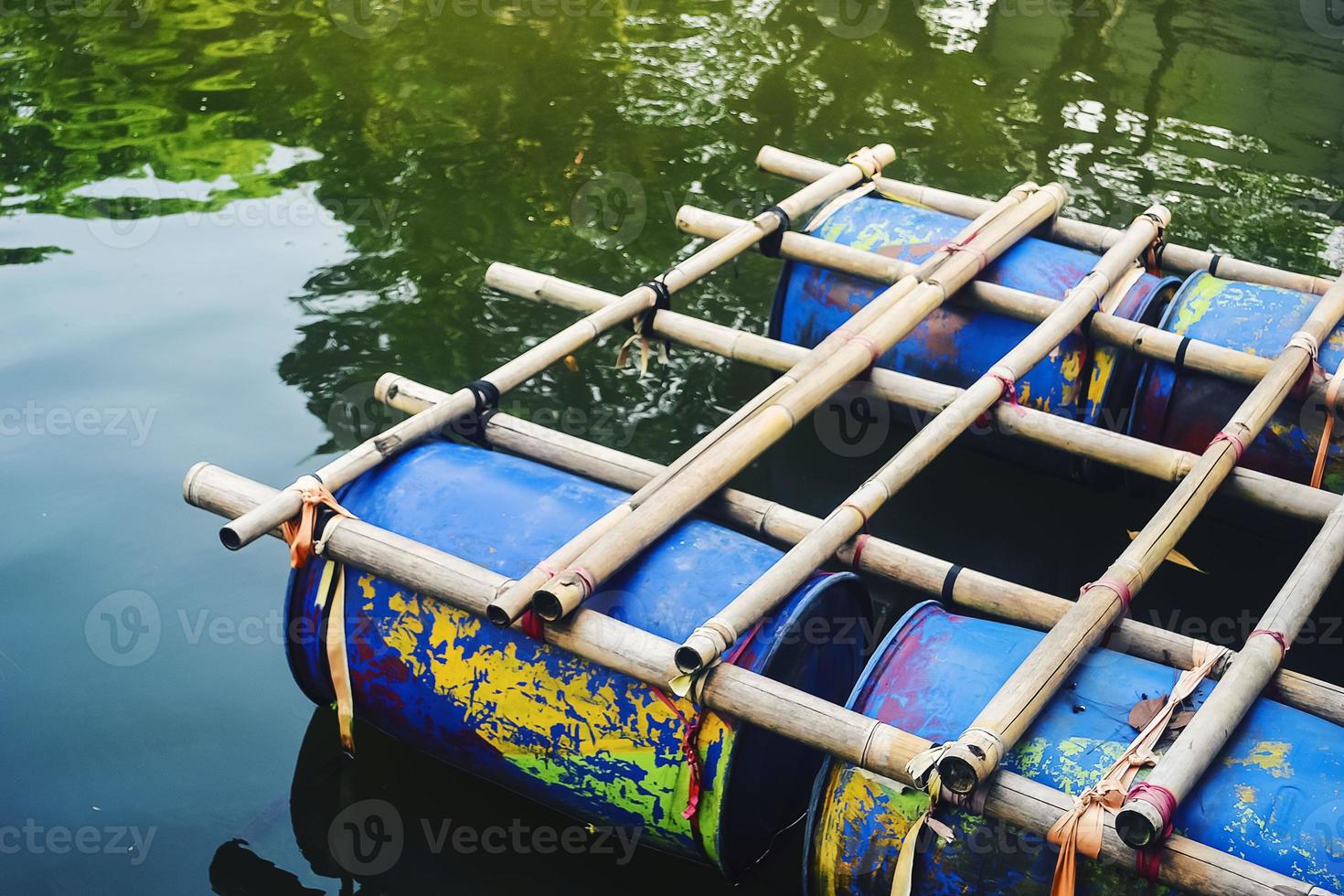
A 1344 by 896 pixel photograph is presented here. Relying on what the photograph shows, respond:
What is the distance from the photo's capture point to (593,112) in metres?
8.68

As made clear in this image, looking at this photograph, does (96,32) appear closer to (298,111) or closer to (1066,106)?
(298,111)

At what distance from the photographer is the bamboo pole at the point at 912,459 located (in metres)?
3.39

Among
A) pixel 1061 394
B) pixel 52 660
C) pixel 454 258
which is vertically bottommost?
pixel 52 660

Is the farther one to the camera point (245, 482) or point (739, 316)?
point (739, 316)

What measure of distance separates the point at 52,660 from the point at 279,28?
623 cm

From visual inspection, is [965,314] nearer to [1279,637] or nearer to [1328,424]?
[1328,424]

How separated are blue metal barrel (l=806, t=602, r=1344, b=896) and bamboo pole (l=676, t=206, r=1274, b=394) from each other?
1810mm

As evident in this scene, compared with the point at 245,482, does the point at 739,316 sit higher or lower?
lower

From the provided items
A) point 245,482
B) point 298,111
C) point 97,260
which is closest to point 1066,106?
point 298,111

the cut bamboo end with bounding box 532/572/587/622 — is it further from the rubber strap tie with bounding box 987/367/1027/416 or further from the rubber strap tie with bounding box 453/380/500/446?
the rubber strap tie with bounding box 987/367/1027/416

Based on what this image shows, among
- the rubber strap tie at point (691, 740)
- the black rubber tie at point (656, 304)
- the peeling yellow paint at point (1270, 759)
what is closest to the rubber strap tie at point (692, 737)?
the rubber strap tie at point (691, 740)

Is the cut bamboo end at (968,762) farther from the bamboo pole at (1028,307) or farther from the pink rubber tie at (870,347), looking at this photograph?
the bamboo pole at (1028,307)

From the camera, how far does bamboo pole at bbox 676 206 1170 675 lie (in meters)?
3.39

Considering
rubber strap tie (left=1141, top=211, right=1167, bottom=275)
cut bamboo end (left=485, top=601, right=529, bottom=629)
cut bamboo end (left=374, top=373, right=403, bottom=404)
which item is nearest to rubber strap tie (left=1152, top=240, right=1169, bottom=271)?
rubber strap tie (left=1141, top=211, right=1167, bottom=275)
